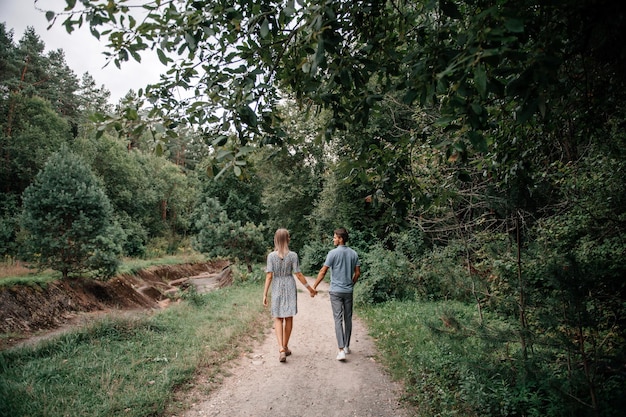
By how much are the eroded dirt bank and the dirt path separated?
6897 mm

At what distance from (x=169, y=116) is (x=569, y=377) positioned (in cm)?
344

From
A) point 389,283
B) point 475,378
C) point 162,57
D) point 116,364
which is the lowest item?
point 116,364

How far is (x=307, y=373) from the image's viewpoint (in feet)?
16.1

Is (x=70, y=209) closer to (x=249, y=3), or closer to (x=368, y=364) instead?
(x=368, y=364)

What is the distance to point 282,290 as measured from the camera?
18.2ft

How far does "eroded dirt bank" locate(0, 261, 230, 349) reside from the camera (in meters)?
9.16

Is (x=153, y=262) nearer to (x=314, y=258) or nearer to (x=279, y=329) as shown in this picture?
(x=314, y=258)

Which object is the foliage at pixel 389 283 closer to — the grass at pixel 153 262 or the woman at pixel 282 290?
the woman at pixel 282 290

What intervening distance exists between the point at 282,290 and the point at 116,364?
277 centimetres

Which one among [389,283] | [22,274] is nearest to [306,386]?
[389,283]

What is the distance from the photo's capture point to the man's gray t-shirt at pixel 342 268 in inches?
219

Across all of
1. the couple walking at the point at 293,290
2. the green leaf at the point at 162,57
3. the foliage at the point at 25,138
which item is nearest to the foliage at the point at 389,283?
the couple walking at the point at 293,290

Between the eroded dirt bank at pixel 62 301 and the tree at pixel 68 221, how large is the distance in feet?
2.77

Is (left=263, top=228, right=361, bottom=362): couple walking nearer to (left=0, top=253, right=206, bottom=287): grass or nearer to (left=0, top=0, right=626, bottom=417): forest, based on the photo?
(left=0, top=0, right=626, bottom=417): forest
